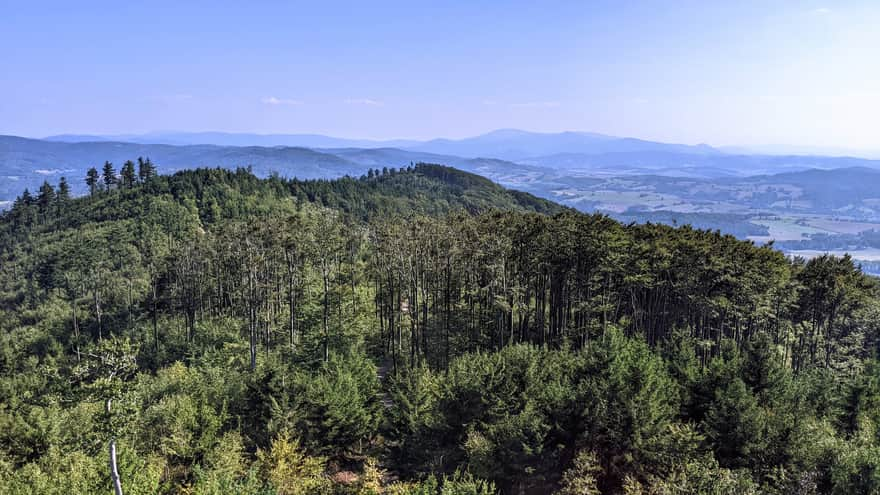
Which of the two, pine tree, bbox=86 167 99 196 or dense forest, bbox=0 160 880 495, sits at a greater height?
pine tree, bbox=86 167 99 196

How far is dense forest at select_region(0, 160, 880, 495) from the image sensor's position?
24.2 metres

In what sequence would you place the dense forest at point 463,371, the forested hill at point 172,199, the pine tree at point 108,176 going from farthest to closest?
1. the pine tree at point 108,176
2. the forested hill at point 172,199
3. the dense forest at point 463,371

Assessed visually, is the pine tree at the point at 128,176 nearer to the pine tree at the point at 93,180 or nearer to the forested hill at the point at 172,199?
the forested hill at the point at 172,199

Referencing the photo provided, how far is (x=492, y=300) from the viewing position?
46344 millimetres

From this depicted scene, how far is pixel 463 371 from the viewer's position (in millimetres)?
31969

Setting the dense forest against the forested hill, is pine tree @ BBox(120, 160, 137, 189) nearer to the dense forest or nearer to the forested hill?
the forested hill

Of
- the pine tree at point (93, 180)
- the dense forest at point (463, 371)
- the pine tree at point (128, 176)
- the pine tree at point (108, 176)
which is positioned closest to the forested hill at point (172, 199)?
the pine tree at point (108, 176)

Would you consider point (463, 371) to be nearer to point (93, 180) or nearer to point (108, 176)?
point (108, 176)

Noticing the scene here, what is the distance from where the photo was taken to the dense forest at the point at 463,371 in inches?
952

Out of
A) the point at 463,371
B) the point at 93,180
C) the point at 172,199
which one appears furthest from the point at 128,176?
the point at 463,371

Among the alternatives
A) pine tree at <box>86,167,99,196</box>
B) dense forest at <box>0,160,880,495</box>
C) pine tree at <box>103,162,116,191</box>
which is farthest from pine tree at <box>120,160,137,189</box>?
dense forest at <box>0,160,880,495</box>

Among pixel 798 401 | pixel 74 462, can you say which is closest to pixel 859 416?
pixel 798 401

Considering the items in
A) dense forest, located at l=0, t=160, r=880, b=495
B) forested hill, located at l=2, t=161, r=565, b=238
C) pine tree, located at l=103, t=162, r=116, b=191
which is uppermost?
pine tree, located at l=103, t=162, r=116, b=191

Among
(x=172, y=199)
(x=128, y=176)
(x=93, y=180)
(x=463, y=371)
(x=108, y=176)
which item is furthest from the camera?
(x=93, y=180)
